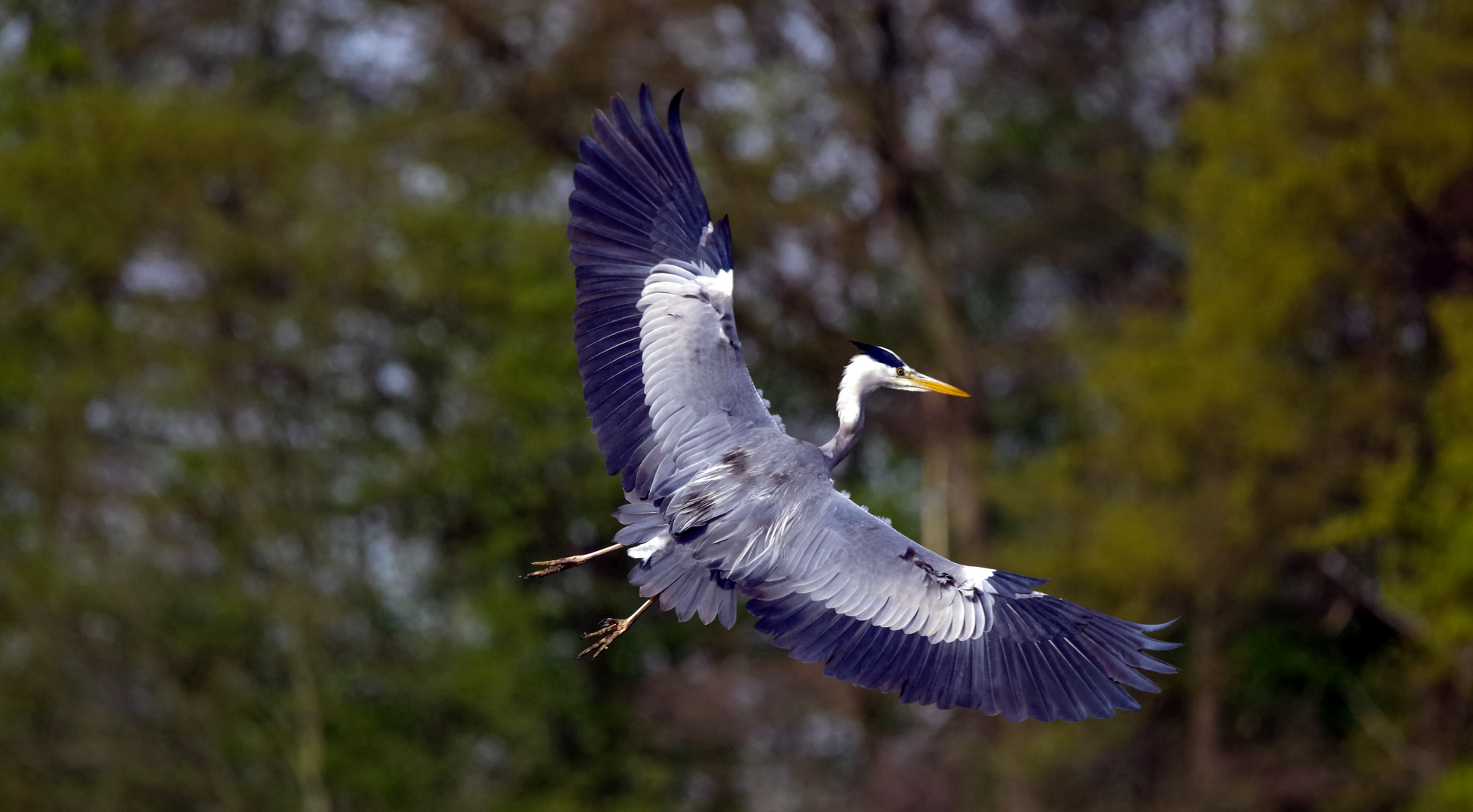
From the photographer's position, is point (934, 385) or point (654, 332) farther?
point (934, 385)

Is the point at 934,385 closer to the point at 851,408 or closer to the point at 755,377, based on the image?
the point at 851,408

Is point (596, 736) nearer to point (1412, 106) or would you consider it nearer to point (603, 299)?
point (1412, 106)

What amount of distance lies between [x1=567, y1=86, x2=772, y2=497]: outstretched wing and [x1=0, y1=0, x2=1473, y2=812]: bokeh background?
37.7ft

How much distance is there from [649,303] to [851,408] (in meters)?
0.91

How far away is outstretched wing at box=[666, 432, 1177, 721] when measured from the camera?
7.31 metres

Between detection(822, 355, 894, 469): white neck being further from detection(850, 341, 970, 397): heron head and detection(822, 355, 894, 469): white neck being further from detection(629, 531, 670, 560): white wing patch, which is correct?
detection(629, 531, 670, 560): white wing patch

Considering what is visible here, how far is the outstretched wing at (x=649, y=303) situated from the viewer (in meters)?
7.46

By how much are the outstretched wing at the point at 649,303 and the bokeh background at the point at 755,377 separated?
11.5 meters

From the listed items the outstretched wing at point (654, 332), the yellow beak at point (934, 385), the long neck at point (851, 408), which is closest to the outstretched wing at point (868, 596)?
the outstretched wing at point (654, 332)

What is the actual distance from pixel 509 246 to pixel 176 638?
5.60 m

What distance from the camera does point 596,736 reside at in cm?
2267

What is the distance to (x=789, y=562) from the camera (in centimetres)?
733

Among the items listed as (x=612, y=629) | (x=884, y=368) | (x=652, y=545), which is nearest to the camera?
(x=652, y=545)

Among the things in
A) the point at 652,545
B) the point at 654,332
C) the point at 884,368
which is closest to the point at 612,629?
the point at 652,545
